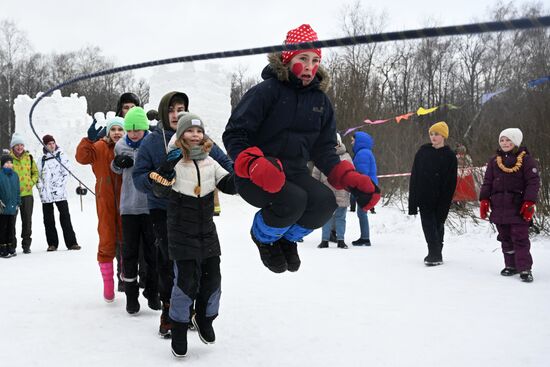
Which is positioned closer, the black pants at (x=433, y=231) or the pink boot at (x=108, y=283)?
the pink boot at (x=108, y=283)

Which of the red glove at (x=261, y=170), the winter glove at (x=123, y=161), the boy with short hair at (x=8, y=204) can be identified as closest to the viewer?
the red glove at (x=261, y=170)

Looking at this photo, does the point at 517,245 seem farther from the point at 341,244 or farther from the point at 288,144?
the point at 288,144

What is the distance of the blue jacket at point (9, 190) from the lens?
29.7ft

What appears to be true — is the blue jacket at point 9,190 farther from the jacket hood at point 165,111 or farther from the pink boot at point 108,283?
the jacket hood at point 165,111

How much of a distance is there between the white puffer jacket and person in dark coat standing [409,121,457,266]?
18.9 feet

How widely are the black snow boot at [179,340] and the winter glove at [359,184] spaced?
146 cm

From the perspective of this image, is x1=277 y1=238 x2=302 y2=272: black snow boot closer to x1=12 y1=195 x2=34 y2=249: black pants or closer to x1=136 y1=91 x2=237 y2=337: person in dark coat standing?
x1=136 y1=91 x2=237 y2=337: person in dark coat standing

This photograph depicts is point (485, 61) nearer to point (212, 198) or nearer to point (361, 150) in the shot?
point (361, 150)

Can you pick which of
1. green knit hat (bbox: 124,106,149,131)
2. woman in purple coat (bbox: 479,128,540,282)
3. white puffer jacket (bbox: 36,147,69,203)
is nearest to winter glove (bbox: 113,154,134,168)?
green knit hat (bbox: 124,106,149,131)

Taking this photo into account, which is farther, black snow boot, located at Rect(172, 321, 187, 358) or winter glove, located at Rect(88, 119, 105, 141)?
winter glove, located at Rect(88, 119, 105, 141)

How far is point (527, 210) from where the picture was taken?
20.7 feet

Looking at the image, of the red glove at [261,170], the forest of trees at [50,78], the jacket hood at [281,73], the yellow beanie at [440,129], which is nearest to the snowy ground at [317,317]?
the red glove at [261,170]

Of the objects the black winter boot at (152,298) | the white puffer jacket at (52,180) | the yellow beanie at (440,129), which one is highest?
the yellow beanie at (440,129)

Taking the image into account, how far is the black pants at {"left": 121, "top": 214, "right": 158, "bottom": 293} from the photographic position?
16.1 feet
